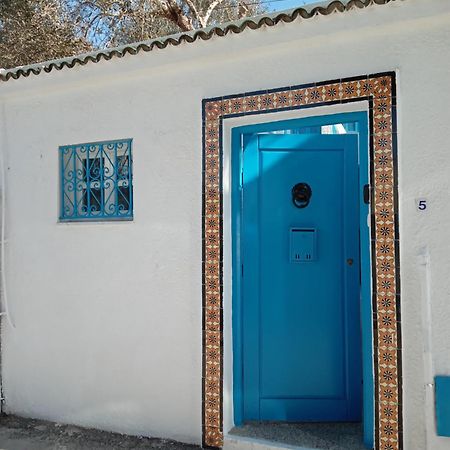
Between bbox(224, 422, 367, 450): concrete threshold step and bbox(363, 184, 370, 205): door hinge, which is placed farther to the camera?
bbox(224, 422, 367, 450): concrete threshold step

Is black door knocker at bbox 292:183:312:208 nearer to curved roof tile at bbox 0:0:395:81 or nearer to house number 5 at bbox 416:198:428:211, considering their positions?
house number 5 at bbox 416:198:428:211

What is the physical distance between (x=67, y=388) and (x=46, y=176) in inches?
74.2

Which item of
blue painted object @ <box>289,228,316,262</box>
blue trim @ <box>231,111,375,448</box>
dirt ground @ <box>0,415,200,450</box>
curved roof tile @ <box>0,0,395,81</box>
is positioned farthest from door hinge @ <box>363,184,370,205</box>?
dirt ground @ <box>0,415,200,450</box>

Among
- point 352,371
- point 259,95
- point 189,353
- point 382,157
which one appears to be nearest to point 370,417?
point 352,371

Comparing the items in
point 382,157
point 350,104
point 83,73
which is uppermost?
point 83,73

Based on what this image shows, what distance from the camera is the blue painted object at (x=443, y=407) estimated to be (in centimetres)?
300

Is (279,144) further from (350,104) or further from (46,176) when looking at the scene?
(46,176)

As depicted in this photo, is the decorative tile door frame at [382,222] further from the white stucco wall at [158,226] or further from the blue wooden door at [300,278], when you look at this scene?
the blue wooden door at [300,278]

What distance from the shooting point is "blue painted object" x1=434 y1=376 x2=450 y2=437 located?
118 inches

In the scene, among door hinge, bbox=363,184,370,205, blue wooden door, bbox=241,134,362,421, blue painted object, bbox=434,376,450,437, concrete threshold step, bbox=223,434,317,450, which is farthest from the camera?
blue wooden door, bbox=241,134,362,421

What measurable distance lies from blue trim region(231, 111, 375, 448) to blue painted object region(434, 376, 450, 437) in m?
0.44

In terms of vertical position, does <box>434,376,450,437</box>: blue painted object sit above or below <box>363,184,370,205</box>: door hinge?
below

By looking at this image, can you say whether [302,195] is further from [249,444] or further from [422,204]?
[249,444]

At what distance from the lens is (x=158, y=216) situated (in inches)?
156
